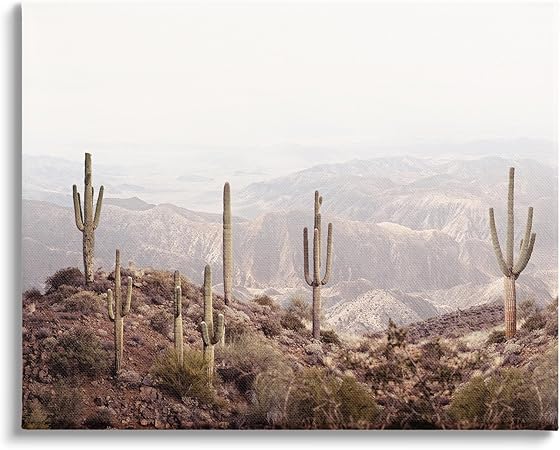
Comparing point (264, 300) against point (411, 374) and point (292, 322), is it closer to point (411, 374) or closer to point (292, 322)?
point (292, 322)

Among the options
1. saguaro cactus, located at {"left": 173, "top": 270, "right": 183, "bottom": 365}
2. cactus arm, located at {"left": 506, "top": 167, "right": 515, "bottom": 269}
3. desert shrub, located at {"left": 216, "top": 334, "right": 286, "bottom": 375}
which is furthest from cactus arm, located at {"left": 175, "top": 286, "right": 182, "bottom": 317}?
cactus arm, located at {"left": 506, "top": 167, "right": 515, "bottom": 269}

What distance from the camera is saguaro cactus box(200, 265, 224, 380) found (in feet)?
22.1

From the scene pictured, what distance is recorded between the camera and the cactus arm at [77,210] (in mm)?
6824

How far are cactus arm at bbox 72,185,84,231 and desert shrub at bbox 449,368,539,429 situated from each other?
2.80 m

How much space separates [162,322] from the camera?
6.84 m

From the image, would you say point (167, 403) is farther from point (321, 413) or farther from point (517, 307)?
point (517, 307)

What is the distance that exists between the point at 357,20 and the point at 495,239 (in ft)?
5.80

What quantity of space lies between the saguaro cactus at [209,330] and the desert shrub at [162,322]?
23 cm

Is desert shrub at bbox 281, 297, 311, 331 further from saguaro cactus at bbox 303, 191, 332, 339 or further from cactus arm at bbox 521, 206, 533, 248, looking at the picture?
cactus arm at bbox 521, 206, 533, 248

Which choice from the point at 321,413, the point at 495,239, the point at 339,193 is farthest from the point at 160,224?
the point at 495,239

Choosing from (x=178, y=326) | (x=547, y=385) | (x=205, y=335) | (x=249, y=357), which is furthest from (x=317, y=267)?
(x=547, y=385)

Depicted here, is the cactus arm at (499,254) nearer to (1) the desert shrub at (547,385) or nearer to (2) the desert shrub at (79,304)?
(1) the desert shrub at (547,385)

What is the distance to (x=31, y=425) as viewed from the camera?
6.73 meters

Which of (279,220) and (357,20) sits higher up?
(357,20)
